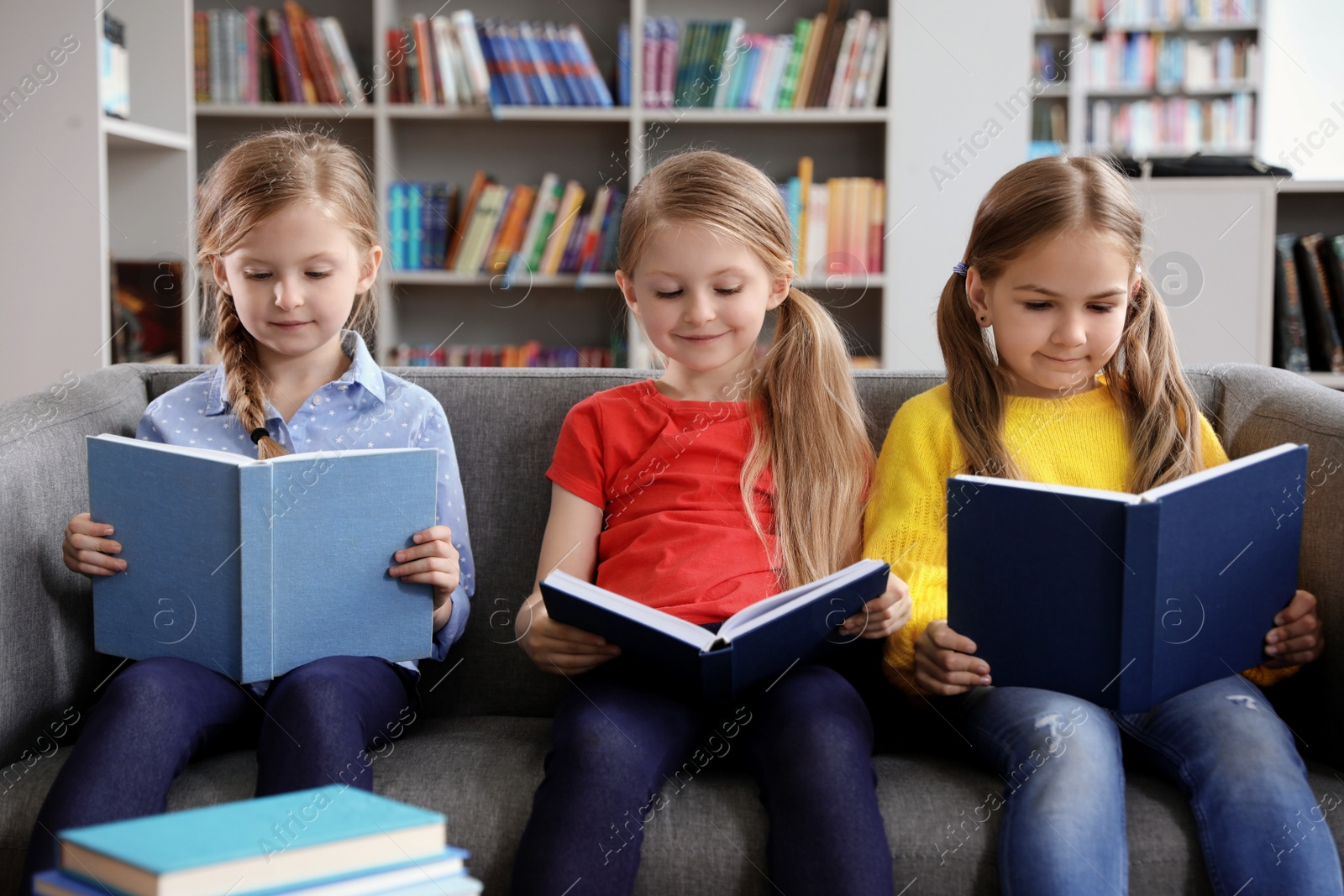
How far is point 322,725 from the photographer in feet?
3.69

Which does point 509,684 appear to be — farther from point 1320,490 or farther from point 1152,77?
point 1152,77

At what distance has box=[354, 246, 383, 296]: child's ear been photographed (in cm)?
151

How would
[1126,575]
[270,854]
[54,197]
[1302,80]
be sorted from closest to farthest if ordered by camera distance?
[270,854], [1126,575], [54,197], [1302,80]

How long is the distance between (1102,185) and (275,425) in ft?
3.51

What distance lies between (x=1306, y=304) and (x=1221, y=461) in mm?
1366

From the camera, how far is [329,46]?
10.8 feet

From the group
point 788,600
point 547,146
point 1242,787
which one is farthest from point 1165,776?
point 547,146

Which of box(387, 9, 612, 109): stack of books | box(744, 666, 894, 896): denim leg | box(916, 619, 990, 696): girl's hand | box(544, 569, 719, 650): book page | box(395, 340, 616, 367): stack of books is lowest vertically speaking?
box(744, 666, 894, 896): denim leg

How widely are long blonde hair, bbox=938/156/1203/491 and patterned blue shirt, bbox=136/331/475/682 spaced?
→ 2.10 ft

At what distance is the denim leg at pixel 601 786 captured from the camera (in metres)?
1.02

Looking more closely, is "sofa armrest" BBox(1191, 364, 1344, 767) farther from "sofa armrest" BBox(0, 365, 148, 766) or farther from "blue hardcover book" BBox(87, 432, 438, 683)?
"sofa armrest" BBox(0, 365, 148, 766)

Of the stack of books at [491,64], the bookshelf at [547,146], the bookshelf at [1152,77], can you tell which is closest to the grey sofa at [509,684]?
the bookshelf at [547,146]

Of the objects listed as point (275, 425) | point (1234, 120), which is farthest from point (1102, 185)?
point (1234, 120)

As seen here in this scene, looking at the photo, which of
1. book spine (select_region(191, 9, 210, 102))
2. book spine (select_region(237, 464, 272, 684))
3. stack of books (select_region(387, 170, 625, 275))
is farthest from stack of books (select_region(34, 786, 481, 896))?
book spine (select_region(191, 9, 210, 102))
